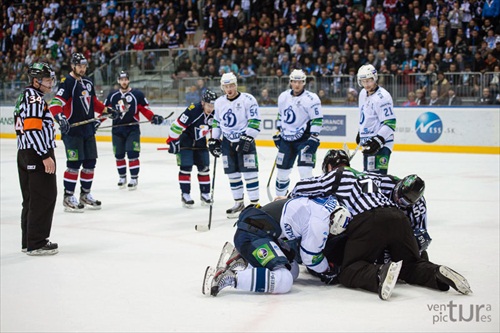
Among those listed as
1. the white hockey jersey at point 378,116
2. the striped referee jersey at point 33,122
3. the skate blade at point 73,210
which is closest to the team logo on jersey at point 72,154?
the skate blade at point 73,210

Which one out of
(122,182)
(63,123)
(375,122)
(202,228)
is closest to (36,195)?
(202,228)

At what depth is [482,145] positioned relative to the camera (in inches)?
492

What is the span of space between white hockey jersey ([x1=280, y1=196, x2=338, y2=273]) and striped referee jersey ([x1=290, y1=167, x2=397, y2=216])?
53 mm

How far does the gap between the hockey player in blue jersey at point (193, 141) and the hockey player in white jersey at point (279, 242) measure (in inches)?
143

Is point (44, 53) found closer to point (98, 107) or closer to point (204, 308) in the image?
point (98, 107)

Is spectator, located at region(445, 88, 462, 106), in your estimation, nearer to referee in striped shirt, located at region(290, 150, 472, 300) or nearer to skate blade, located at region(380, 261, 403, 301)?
referee in striped shirt, located at region(290, 150, 472, 300)

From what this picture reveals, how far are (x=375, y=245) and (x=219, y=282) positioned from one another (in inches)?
36.6

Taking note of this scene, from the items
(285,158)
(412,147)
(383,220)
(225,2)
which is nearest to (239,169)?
(285,158)

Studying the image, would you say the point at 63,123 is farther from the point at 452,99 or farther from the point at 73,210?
the point at 452,99

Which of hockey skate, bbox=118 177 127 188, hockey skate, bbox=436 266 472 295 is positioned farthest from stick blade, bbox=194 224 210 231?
hockey skate, bbox=118 177 127 188

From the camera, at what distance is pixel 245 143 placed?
7160 millimetres

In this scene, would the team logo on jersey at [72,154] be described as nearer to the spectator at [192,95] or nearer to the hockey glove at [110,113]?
the hockey glove at [110,113]

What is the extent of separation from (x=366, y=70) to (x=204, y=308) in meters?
3.46

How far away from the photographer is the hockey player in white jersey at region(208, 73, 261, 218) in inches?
285
